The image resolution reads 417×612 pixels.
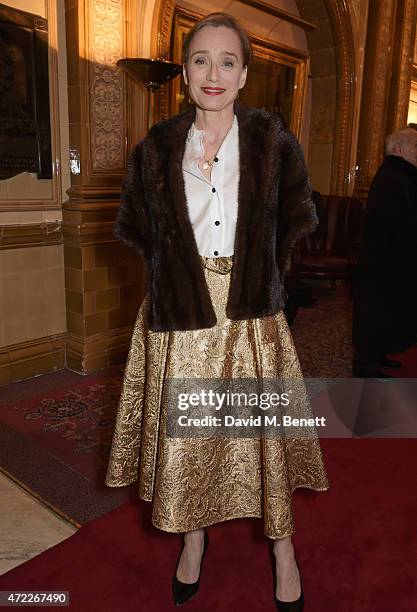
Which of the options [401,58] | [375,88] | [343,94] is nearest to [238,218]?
[343,94]

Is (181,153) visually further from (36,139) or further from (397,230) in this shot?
(36,139)

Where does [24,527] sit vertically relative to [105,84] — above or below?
below

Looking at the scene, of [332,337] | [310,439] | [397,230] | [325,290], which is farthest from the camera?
[325,290]

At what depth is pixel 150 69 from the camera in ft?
11.7

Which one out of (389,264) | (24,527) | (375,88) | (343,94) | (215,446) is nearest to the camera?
(215,446)

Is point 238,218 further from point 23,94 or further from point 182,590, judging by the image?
point 23,94

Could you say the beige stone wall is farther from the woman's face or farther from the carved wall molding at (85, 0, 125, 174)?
the woman's face

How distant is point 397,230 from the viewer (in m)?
2.88

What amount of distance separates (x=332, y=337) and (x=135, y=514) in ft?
10.8

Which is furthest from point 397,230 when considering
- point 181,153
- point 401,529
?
point 181,153

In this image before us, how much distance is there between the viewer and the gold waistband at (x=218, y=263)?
5.24 ft

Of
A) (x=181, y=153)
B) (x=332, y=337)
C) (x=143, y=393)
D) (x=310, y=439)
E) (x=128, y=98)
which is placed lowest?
(x=332, y=337)

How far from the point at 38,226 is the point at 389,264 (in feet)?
7.90

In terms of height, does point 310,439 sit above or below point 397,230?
below
